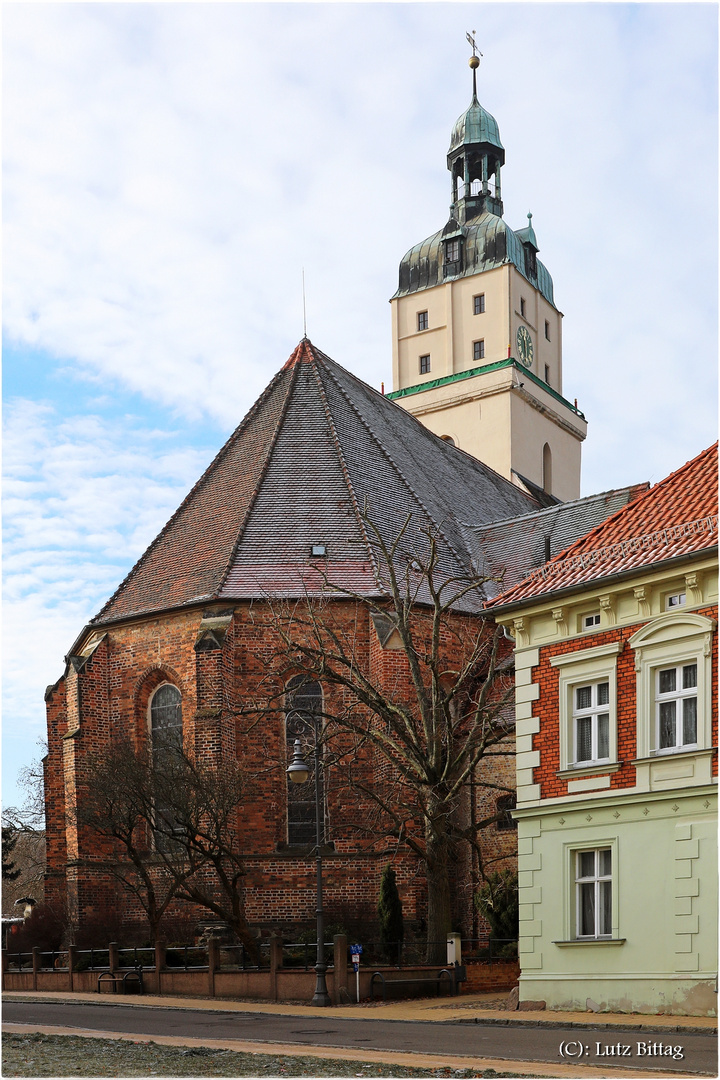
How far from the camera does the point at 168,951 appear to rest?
25.4m

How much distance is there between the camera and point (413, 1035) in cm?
1516

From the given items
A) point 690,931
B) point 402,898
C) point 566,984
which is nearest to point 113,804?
point 402,898

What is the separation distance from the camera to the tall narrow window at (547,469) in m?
54.3

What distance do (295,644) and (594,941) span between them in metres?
9.15

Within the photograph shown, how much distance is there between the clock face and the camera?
53.2 meters

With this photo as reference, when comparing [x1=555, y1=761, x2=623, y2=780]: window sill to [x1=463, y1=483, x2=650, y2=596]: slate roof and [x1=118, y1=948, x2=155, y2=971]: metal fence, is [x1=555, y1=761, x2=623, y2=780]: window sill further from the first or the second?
[x1=463, y1=483, x2=650, y2=596]: slate roof

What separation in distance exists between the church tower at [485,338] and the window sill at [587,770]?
31976 mm

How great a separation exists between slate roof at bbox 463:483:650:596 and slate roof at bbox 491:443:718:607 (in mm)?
13875

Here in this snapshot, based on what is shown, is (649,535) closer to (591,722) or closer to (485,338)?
(591,722)

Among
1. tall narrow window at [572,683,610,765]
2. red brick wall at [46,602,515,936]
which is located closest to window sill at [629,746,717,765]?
tall narrow window at [572,683,610,765]

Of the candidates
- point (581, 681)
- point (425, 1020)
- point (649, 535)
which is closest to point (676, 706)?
point (581, 681)

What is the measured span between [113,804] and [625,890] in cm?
1224

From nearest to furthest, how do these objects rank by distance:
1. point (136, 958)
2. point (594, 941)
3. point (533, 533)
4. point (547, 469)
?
point (594, 941) → point (136, 958) → point (533, 533) → point (547, 469)

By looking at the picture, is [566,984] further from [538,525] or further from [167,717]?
[538,525]
